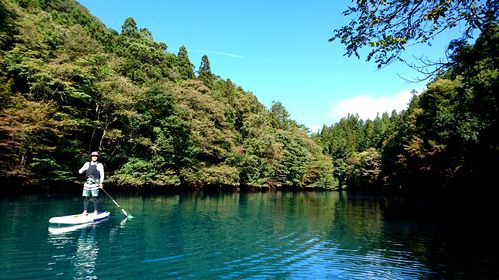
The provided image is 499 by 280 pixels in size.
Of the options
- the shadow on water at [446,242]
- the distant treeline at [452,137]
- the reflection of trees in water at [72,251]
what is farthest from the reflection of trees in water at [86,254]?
the shadow on water at [446,242]

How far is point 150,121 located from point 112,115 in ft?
13.0

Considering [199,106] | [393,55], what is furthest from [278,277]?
[199,106]

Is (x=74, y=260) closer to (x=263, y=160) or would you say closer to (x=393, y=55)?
(x=393, y=55)

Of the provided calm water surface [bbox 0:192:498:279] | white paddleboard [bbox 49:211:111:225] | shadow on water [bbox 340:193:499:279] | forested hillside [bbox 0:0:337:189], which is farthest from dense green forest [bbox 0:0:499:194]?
white paddleboard [bbox 49:211:111:225]

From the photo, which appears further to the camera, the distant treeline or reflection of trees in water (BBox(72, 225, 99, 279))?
the distant treeline

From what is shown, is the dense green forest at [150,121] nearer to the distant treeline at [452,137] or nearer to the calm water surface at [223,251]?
the distant treeline at [452,137]

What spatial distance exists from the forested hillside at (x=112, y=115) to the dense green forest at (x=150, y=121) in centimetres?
11

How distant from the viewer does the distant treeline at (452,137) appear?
781 cm

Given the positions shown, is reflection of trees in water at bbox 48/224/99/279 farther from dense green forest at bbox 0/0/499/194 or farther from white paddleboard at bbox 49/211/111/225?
dense green forest at bbox 0/0/499/194

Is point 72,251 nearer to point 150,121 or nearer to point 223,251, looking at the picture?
point 223,251

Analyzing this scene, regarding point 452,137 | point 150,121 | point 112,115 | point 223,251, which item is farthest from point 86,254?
point 452,137

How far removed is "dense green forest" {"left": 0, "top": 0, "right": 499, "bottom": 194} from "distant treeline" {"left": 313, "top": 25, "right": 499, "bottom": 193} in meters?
0.11

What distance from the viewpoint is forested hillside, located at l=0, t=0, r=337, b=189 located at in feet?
76.9

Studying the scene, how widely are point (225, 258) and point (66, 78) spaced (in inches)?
897
